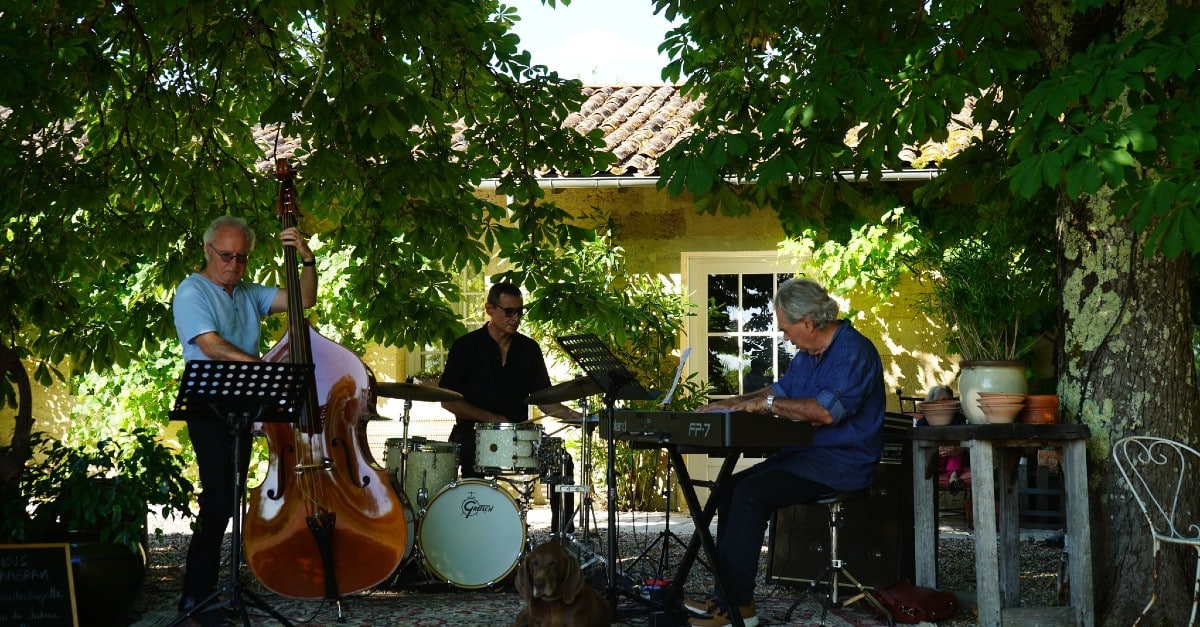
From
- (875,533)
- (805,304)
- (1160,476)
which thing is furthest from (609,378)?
(1160,476)

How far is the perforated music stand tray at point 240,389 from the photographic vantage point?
4.32 meters

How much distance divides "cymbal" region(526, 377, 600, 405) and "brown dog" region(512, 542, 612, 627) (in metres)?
1.64

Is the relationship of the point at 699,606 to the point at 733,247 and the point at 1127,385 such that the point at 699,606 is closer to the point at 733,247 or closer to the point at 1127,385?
the point at 1127,385

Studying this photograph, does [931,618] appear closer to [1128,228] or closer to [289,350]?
[1128,228]

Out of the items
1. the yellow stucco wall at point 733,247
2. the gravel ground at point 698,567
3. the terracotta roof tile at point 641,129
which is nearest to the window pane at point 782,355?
the yellow stucco wall at point 733,247

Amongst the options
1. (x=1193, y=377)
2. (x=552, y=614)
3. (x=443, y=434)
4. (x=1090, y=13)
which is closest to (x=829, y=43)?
(x=1090, y=13)

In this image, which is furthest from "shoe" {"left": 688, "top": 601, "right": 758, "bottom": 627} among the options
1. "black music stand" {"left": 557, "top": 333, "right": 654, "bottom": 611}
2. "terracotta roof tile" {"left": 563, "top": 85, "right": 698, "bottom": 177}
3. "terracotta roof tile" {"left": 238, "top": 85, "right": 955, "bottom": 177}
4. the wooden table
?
"terracotta roof tile" {"left": 563, "top": 85, "right": 698, "bottom": 177}

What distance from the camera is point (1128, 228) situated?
4.71 metres

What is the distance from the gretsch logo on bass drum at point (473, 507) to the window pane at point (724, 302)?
459 cm

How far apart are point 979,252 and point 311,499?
17.5 feet

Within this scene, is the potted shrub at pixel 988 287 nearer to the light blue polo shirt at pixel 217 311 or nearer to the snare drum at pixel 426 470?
the snare drum at pixel 426 470

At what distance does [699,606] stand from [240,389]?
2.15m

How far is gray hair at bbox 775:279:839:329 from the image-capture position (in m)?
4.96

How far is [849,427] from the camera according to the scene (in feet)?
15.7
